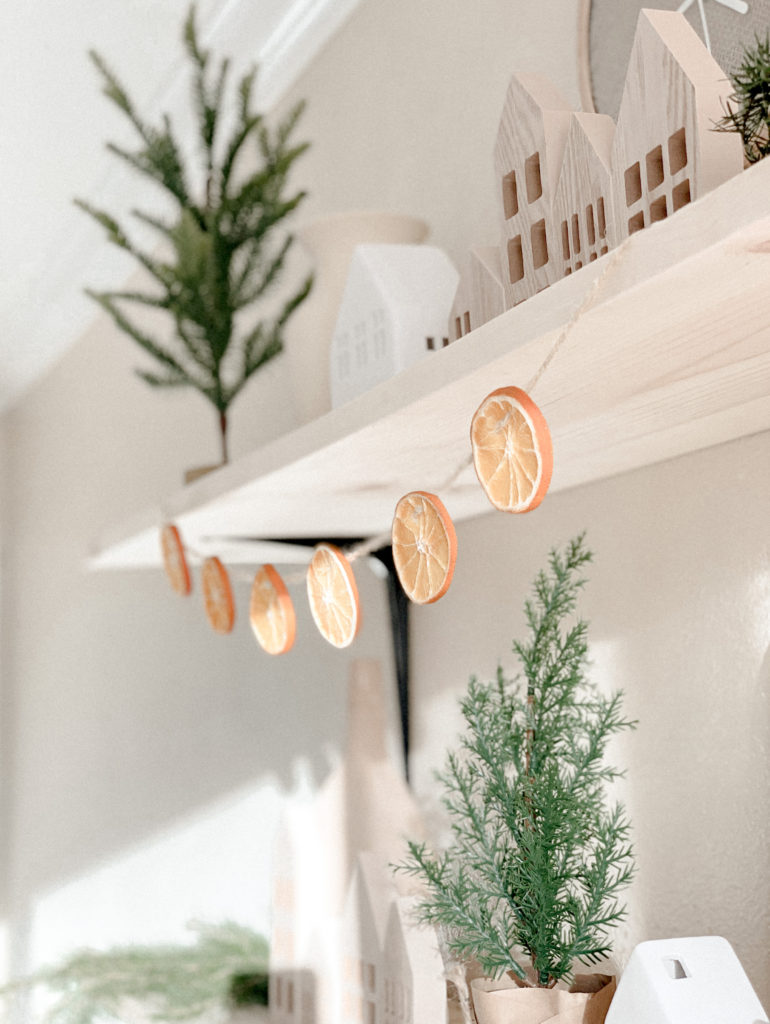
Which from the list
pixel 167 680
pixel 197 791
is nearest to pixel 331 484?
pixel 197 791

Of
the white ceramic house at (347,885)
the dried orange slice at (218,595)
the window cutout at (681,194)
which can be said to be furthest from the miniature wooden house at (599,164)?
the white ceramic house at (347,885)

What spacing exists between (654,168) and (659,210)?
2 cm

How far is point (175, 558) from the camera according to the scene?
3.39ft

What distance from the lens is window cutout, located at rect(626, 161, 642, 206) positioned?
0.54m

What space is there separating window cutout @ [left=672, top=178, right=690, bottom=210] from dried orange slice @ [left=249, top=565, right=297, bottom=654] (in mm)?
526

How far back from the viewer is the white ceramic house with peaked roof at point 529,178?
0.62 m

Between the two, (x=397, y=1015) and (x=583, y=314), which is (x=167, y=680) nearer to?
(x=397, y=1015)

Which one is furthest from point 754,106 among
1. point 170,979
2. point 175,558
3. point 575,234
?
point 170,979

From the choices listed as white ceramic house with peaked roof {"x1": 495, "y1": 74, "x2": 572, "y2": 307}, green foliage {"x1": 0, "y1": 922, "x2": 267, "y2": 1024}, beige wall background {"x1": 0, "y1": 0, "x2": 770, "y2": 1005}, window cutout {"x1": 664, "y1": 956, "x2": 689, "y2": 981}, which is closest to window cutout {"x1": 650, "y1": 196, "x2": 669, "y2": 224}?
white ceramic house with peaked roof {"x1": 495, "y1": 74, "x2": 572, "y2": 307}

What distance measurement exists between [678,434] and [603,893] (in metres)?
0.30

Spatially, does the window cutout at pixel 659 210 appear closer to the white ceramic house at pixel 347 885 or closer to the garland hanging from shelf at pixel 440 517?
the garland hanging from shelf at pixel 440 517

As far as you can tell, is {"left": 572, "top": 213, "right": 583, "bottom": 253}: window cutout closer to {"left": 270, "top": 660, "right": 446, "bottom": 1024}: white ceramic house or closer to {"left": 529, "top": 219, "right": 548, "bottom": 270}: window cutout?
{"left": 529, "top": 219, "right": 548, "bottom": 270}: window cutout

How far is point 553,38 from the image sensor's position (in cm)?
97

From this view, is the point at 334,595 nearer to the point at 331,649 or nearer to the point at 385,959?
the point at 385,959
